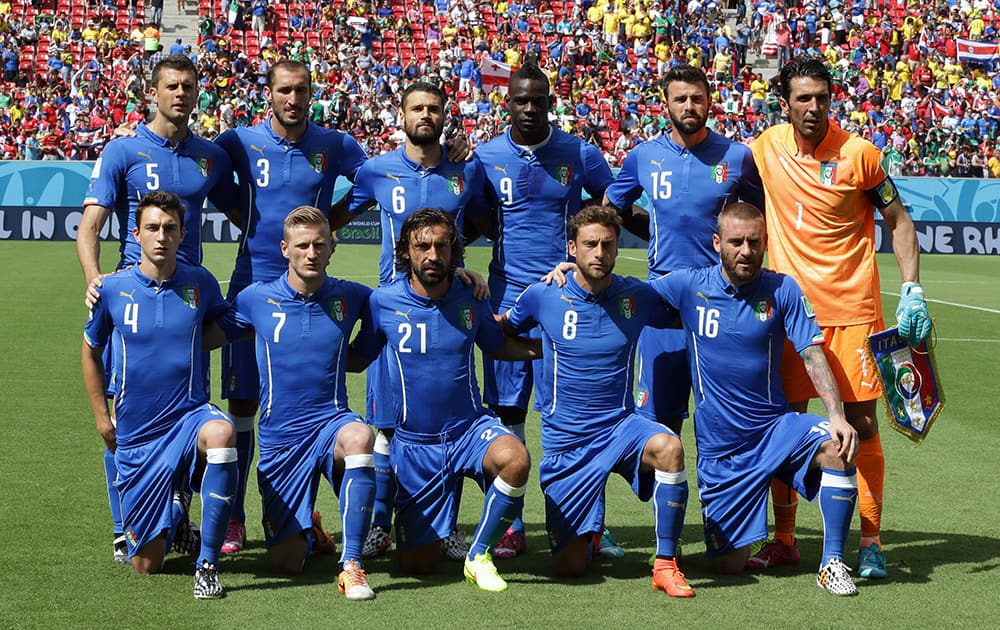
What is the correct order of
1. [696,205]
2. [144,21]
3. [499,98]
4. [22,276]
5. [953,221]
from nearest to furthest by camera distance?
[696,205] < [22,276] < [953,221] < [499,98] < [144,21]

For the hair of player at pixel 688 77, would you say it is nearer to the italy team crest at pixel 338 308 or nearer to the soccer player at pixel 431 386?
the soccer player at pixel 431 386

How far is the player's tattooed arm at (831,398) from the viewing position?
5707 millimetres

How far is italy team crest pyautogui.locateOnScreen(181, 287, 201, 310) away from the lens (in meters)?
6.00

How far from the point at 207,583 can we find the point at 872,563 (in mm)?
3054

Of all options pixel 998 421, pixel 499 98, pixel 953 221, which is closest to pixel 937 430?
pixel 998 421

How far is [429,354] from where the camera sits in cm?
602

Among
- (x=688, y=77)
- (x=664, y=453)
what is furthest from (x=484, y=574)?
(x=688, y=77)

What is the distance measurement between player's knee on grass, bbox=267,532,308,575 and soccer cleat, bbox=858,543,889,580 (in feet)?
8.60

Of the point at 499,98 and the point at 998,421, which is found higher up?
the point at 499,98

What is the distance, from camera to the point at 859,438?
6.21m

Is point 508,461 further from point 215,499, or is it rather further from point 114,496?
point 114,496

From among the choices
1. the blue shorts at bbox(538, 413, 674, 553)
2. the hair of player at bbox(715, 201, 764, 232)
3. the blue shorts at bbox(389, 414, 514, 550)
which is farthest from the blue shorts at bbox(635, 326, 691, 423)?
the blue shorts at bbox(389, 414, 514, 550)

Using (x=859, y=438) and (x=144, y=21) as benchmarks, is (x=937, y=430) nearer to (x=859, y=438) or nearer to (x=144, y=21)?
(x=859, y=438)

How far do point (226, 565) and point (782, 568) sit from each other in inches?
106
